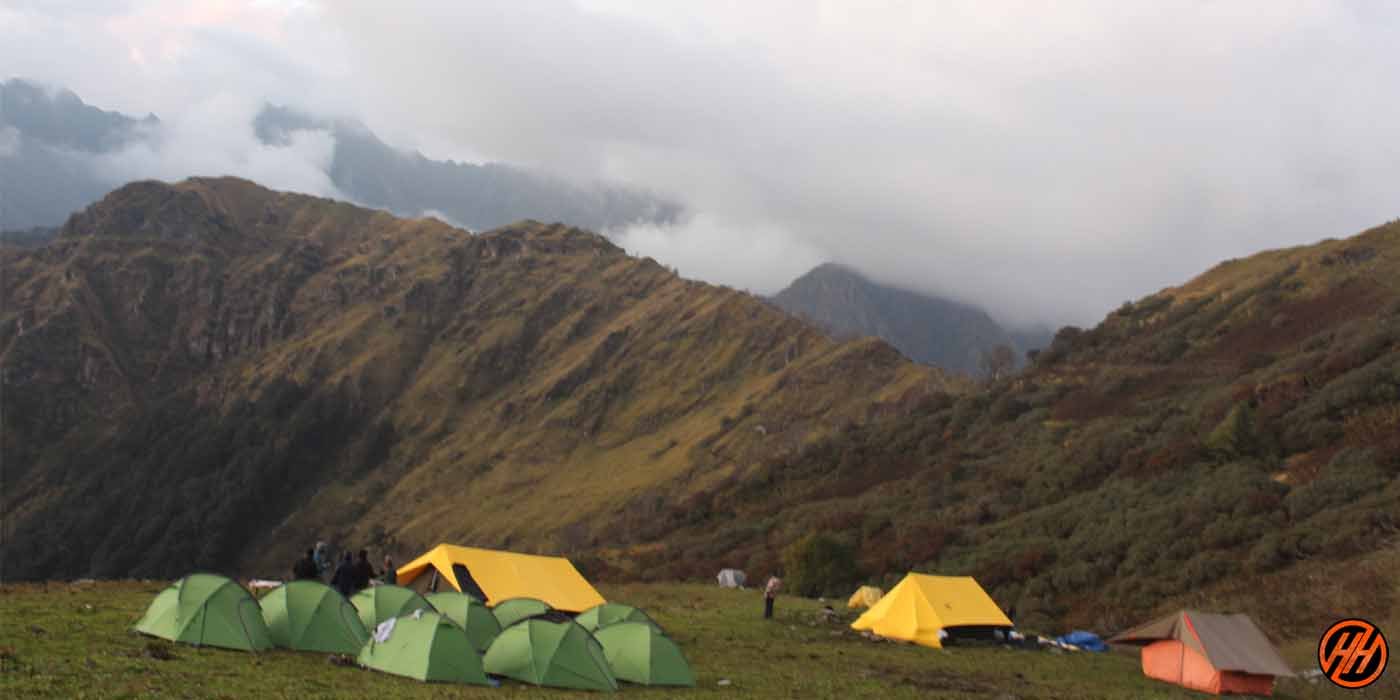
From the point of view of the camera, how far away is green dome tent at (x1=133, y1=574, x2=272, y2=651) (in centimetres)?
1894

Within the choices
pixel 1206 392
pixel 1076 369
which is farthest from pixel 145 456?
pixel 1206 392

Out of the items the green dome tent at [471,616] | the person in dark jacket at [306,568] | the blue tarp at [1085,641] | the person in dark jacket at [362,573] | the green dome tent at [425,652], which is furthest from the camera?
the blue tarp at [1085,641]

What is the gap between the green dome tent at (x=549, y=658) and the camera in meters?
18.8

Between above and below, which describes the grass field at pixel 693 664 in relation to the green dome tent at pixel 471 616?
below

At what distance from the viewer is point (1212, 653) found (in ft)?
77.5

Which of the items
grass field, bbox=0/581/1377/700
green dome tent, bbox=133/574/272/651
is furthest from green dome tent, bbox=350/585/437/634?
green dome tent, bbox=133/574/272/651

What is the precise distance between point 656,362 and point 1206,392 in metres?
113

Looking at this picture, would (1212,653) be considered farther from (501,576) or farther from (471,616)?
(501,576)

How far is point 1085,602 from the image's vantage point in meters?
39.3

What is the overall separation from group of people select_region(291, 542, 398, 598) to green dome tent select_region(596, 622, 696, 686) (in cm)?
706

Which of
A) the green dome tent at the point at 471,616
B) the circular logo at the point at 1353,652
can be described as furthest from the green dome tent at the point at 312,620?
the circular logo at the point at 1353,652

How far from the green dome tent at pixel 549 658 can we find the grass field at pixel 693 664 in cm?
36

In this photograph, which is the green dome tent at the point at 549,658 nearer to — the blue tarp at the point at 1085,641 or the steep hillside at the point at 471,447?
the blue tarp at the point at 1085,641

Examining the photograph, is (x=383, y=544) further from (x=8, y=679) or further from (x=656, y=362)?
(x=8, y=679)
